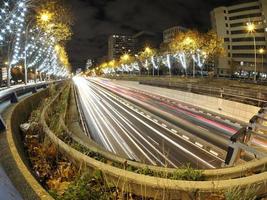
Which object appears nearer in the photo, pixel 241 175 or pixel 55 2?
pixel 241 175

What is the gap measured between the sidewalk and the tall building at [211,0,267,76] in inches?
4507

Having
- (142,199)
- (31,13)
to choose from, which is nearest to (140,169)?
(142,199)

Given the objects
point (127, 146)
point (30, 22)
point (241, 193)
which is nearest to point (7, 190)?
point (241, 193)

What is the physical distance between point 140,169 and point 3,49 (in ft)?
162

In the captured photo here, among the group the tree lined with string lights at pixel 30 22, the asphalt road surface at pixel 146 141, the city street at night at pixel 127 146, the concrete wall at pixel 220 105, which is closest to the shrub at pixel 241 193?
the city street at night at pixel 127 146

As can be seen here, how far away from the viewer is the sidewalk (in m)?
5.88

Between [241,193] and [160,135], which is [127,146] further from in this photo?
[241,193]

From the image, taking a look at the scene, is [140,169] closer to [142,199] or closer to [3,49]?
[142,199]

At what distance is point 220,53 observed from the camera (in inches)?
3130

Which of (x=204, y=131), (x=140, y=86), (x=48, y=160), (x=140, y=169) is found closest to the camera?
(x=140, y=169)

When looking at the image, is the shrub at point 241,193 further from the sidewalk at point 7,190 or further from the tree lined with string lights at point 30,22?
the tree lined with string lights at point 30,22

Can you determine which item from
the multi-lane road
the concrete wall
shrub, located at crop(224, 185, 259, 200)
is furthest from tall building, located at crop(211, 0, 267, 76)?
shrub, located at crop(224, 185, 259, 200)

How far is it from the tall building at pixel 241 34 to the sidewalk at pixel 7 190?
114 m

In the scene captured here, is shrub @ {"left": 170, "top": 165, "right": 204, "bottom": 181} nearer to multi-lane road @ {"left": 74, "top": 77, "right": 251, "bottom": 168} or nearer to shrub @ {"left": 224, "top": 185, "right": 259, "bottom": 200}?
shrub @ {"left": 224, "top": 185, "right": 259, "bottom": 200}
